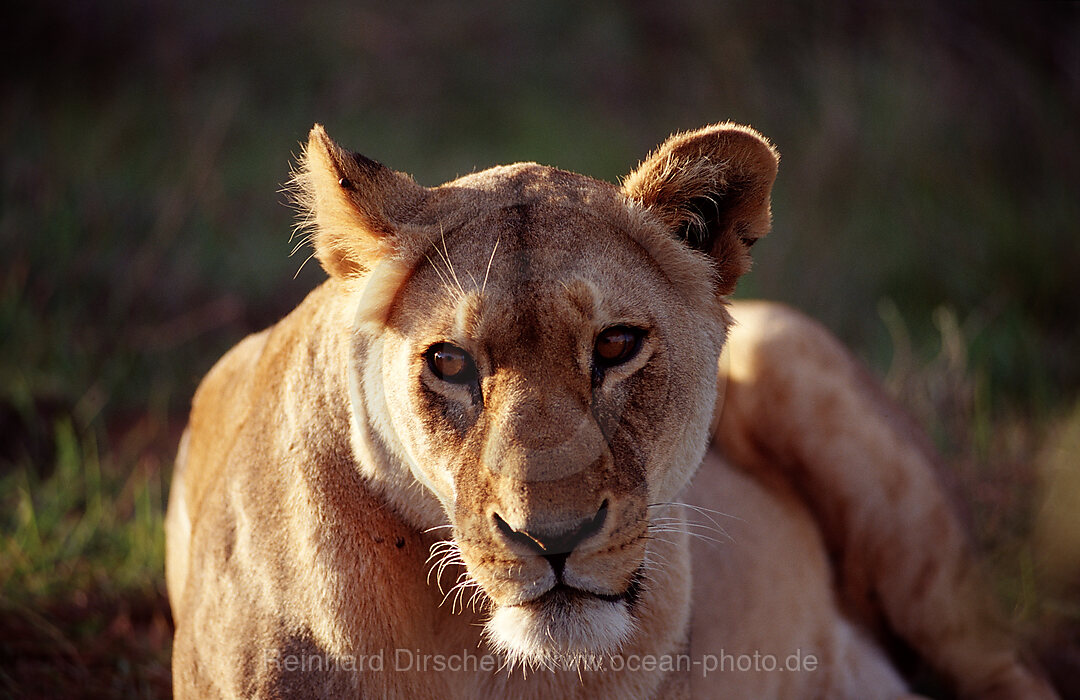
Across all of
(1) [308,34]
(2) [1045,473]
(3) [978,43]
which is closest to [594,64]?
(1) [308,34]

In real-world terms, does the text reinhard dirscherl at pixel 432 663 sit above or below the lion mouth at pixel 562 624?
below

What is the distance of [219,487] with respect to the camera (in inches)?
79.4

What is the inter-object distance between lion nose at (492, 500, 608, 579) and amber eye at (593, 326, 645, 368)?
0.23 meters

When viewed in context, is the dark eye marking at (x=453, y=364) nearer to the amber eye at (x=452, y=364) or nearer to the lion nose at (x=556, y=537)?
the amber eye at (x=452, y=364)

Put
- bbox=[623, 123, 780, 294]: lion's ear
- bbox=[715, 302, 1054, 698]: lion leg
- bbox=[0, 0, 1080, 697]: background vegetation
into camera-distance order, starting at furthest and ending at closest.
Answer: bbox=[0, 0, 1080, 697]: background vegetation < bbox=[715, 302, 1054, 698]: lion leg < bbox=[623, 123, 780, 294]: lion's ear

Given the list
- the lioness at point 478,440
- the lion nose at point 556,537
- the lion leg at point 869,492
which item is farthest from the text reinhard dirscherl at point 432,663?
the lion leg at point 869,492

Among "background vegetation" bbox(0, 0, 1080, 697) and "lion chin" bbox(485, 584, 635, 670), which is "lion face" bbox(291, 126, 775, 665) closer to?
"lion chin" bbox(485, 584, 635, 670)

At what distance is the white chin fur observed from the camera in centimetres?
158

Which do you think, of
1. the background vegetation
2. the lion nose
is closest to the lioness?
the lion nose

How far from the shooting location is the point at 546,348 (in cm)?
158

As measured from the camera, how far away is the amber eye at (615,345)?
1640mm

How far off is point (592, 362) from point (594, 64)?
7149mm

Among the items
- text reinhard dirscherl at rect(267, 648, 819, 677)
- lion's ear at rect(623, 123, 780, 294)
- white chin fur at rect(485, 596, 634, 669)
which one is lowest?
text reinhard dirscherl at rect(267, 648, 819, 677)

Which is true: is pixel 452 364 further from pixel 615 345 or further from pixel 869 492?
pixel 869 492
